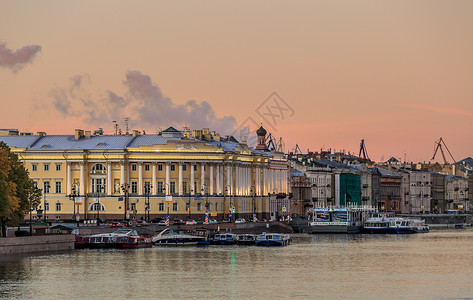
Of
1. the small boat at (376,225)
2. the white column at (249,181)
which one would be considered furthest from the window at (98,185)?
the small boat at (376,225)

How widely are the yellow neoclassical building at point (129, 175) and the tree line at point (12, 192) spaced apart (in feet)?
144

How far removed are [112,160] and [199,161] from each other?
403 inches

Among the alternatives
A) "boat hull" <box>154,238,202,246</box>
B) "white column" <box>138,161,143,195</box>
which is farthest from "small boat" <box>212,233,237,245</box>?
"white column" <box>138,161,143,195</box>

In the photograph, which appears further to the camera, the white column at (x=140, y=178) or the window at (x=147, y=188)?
the white column at (x=140, y=178)

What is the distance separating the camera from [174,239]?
11019 cm

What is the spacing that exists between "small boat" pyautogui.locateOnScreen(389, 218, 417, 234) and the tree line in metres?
69.0

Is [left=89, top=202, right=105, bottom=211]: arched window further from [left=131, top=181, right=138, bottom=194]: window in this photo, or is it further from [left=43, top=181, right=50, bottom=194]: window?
[left=43, top=181, right=50, bottom=194]: window

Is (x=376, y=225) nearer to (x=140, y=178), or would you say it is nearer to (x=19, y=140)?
(x=140, y=178)

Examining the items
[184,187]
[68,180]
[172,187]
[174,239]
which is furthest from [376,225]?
[174,239]

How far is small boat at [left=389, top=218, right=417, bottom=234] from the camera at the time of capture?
509 feet

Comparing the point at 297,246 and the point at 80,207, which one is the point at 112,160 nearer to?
the point at 80,207

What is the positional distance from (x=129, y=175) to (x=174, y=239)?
3310 centimetres

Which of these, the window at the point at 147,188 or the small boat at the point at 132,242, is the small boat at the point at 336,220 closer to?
the window at the point at 147,188

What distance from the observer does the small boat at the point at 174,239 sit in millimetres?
109375
